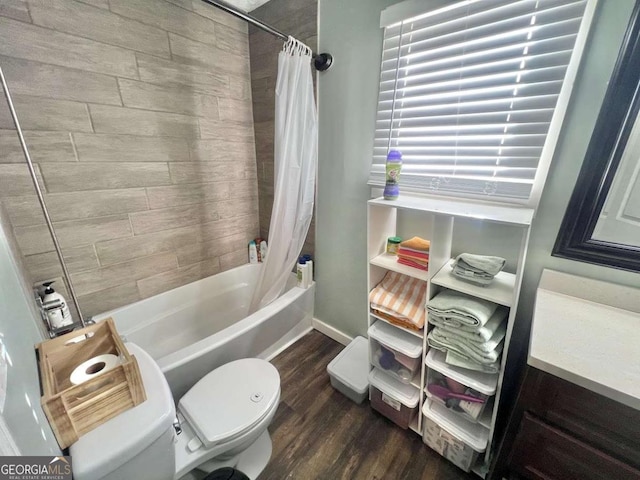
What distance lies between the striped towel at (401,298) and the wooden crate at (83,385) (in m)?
0.95

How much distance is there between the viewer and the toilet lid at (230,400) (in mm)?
993

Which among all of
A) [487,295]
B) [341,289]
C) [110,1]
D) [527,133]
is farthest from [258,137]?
[487,295]

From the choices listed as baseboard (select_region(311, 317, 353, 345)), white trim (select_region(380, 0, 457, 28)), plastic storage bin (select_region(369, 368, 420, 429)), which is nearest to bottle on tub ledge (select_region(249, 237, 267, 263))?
baseboard (select_region(311, 317, 353, 345))

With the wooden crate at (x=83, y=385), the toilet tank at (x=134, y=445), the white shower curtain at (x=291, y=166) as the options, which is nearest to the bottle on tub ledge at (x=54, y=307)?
the wooden crate at (x=83, y=385)

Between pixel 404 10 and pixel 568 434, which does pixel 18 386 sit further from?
pixel 404 10

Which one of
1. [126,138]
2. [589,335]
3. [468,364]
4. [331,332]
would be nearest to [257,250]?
[331,332]

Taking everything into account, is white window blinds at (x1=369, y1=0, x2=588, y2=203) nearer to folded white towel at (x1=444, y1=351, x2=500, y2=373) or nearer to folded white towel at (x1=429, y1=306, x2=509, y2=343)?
folded white towel at (x1=429, y1=306, x2=509, y2=343)

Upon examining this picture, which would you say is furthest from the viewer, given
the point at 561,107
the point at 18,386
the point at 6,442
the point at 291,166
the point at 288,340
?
the point at 288,340

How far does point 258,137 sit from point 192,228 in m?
0.84

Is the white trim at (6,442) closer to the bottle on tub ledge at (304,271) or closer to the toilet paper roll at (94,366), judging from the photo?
the toilet paper roll at (94,366)

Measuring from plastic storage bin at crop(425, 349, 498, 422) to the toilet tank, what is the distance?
0.99 meters

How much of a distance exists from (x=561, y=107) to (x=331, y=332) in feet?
5.70

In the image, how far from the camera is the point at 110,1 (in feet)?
4.11

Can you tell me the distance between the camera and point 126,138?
1.41 metres
